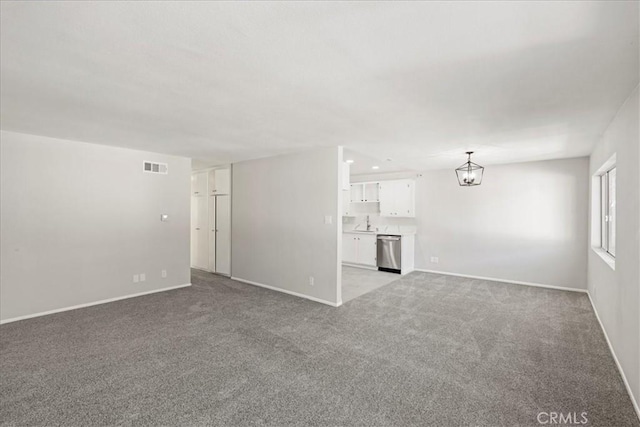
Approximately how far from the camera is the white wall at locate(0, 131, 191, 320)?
3.83m

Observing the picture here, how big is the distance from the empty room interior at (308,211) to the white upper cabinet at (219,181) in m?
0.11

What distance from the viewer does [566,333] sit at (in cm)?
349

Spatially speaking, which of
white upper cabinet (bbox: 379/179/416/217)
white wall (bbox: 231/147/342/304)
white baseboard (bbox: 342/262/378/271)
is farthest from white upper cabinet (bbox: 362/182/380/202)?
white wall (bbox: 231/147/342/304)

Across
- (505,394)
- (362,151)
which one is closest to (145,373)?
(505,394)

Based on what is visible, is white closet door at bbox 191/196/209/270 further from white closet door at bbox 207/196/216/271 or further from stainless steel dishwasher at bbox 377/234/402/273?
stainless steel dishwasher at bbox 377/234/402/273

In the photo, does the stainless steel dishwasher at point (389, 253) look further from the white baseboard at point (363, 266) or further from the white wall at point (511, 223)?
the white wall at point (511, 223)

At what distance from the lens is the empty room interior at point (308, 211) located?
1.74 metres

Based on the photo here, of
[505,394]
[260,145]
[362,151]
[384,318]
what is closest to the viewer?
[505,394]

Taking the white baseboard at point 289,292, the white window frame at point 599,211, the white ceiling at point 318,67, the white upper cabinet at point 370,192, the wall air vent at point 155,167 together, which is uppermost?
the white ceiling at point 318,67

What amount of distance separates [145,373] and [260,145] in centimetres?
315

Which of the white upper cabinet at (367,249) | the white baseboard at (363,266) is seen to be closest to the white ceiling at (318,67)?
the white upper cabinet at (367,249)

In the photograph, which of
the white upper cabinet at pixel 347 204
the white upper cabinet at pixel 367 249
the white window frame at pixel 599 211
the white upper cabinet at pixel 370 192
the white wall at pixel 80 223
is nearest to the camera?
the white wall at pixel 80 223

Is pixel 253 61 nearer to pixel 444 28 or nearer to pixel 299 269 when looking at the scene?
pixel 444 28

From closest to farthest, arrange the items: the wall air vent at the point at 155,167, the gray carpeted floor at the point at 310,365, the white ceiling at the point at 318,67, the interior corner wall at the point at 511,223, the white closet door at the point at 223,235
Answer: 1. the white ceiling at the point at 318,67
2. the gray carpeted floor at the point at 310,365
3. the wall air vent at the point at 155,167
4. the interior corner wall at the point at 511,223
5. the white closet door at the point at 223,235
